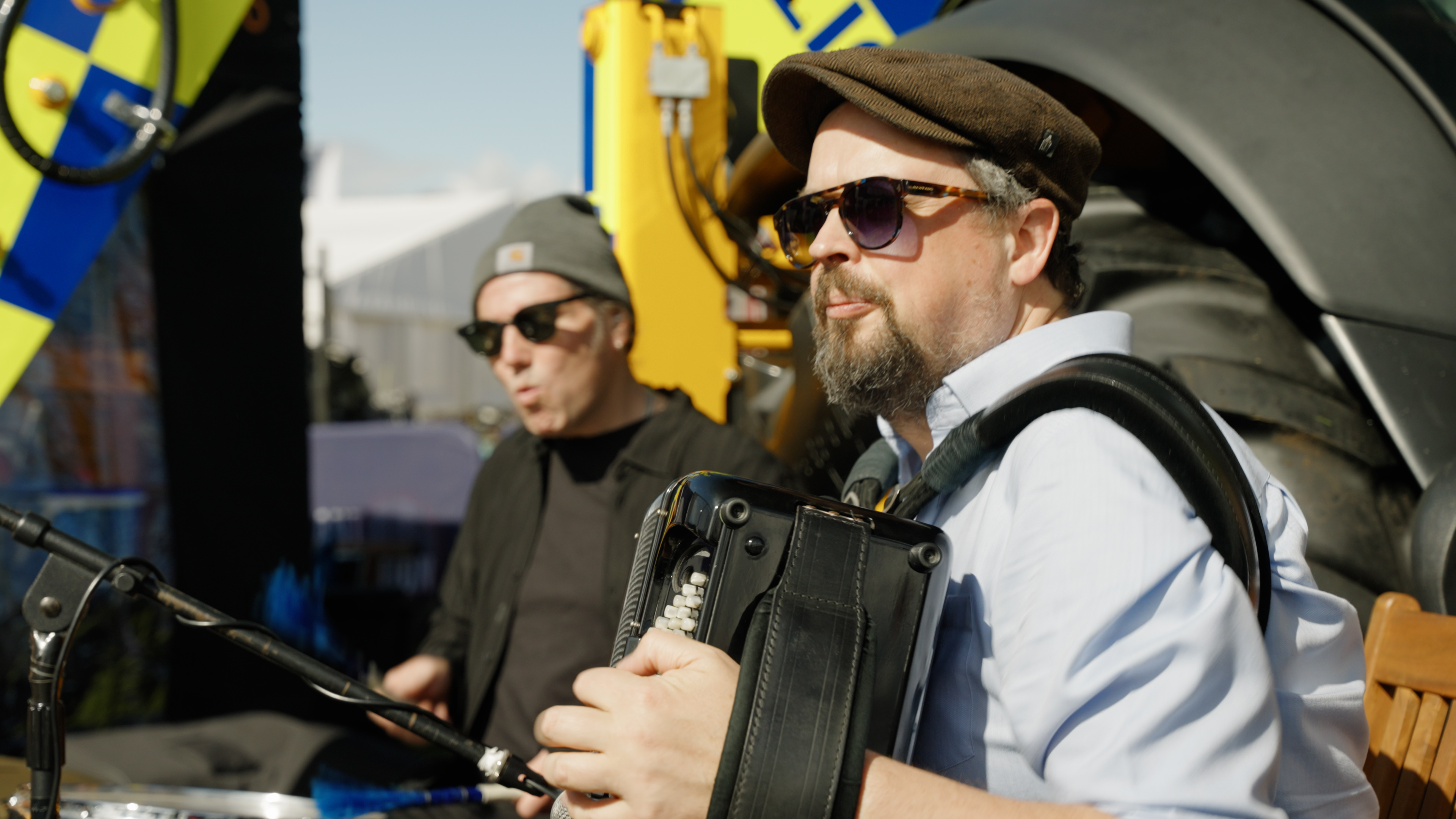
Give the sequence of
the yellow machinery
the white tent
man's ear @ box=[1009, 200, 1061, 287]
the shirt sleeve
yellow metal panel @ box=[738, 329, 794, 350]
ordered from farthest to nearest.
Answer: the white tent < yellow metal panel @ box=[738, 329, 794, 350] < the yellow machinery < man's ear @ box=[1009, 200, 1061, 287] < the shirt sleeve

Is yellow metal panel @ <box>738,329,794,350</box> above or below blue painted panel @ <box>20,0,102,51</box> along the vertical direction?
below

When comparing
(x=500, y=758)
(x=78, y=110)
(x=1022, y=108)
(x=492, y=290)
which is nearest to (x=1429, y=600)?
(x=1022, y=108)

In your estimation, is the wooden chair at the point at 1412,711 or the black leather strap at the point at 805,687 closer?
the black leather strap at the point at 805,687

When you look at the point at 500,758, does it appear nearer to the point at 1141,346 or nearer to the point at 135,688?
the point at 1141,346

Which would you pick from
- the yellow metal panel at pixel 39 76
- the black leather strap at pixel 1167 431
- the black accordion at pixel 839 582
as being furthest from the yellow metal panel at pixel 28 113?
the black leather strap at pixel 1167 431

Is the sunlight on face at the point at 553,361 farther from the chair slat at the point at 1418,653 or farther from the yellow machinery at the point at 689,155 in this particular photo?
the chair slat at the point at 1418,653

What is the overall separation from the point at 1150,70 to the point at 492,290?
156 centimetres

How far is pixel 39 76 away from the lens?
2.90m

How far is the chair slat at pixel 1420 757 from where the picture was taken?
1259mm

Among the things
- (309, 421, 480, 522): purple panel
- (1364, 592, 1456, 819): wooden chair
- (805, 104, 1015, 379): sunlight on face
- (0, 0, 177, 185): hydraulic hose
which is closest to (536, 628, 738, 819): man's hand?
(805, 104, 1015, 379): sunlight on face

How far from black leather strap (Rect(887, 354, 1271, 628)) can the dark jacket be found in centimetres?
109

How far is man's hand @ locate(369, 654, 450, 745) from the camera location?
2191mm

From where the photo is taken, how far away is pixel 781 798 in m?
0.83

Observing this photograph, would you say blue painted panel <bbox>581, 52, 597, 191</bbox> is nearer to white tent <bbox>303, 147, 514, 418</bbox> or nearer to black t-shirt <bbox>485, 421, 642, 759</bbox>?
black t-shirt <bbox>485, 421, 642, 759</bbox>
